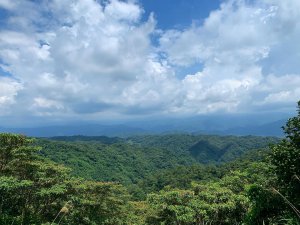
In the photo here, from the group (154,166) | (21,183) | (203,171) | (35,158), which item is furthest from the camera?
(154,166)

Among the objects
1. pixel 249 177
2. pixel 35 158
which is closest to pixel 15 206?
pixel 35 158

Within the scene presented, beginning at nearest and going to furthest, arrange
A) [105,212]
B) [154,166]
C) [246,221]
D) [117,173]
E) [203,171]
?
1. [246,221]
2. [105,212]
3. [203,171]
4. [117,173]
5. [154,166]

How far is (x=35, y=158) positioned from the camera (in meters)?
25.6

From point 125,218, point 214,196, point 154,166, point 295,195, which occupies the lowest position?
point 154,166

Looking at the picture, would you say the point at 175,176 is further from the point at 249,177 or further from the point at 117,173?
the point at 249,177

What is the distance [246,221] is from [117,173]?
487ft

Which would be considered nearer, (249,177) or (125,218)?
(125,218)

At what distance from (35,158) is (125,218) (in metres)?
11.1

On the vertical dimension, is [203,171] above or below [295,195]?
below

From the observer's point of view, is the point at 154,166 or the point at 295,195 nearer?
the point at 295,195

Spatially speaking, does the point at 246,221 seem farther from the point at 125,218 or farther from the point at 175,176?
the point at 175,176

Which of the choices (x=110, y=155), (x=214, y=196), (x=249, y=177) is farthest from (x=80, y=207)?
(x=110, y=155)

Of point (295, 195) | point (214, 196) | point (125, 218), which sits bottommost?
point (125, 218)

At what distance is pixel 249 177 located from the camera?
40.8 metres
